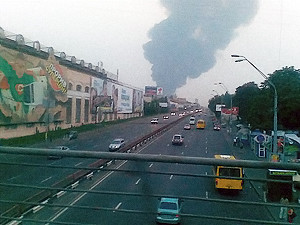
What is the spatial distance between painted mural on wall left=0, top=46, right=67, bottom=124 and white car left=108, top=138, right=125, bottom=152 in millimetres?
1336

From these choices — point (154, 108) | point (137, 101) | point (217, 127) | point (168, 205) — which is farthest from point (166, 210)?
point (217, 127)

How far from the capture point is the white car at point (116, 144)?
3881 mm

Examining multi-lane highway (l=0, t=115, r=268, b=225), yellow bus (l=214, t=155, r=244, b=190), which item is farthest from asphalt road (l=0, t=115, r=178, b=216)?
yellow bus (l=214, t=155, r=244, b=190)

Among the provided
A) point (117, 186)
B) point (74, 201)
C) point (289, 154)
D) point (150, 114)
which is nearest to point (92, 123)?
point (150, 114)

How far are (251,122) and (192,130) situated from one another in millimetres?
1152

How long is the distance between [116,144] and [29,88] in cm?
437

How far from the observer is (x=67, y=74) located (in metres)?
5.39

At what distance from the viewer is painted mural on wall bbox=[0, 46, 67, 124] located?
5.79 meters

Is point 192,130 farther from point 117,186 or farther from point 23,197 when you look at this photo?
point 23,197

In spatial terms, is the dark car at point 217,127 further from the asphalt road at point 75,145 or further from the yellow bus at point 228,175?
the yellow bus at point 228,175

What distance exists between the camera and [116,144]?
4.07 metres

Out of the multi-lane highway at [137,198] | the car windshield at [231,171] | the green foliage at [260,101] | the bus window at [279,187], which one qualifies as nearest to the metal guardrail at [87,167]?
the multi-lane highway at [137,198]

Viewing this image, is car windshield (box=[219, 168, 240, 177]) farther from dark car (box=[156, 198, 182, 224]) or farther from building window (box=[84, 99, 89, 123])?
building window (box=[84, 99, 89, 123])

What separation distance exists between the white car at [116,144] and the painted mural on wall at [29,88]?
4.38 feet
